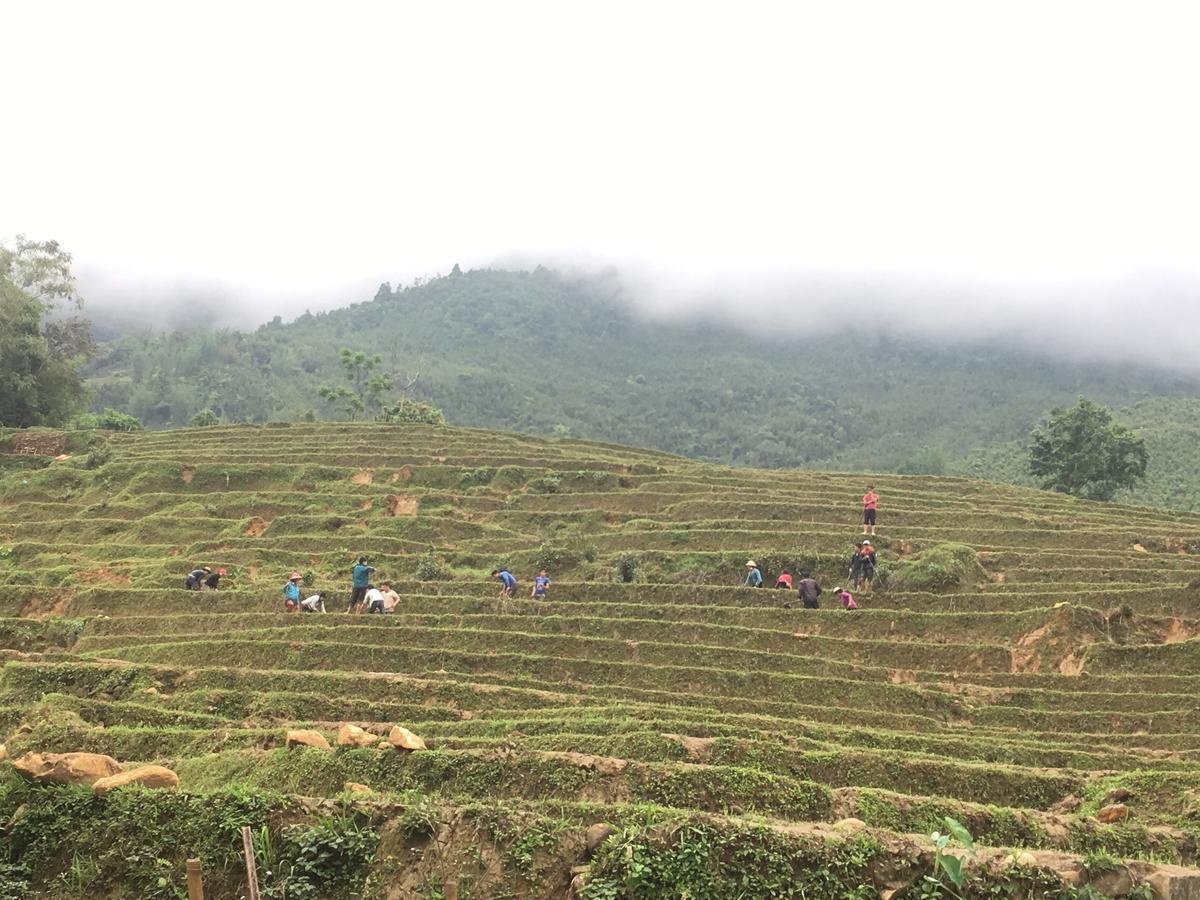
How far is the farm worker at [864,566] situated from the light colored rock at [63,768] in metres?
18.3

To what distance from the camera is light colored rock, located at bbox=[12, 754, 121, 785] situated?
32.4 feet

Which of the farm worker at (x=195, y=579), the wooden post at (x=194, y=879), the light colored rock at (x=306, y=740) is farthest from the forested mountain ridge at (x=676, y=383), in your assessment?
the wooden post at (x=194, y=879)

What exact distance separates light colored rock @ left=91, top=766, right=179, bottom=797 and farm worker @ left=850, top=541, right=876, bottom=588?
17.8 metres

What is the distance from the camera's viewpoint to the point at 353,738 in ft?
39.3

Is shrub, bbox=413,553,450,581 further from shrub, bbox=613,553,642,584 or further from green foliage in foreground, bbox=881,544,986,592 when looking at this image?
green foliage in foreground, bbox=881,544,986,592

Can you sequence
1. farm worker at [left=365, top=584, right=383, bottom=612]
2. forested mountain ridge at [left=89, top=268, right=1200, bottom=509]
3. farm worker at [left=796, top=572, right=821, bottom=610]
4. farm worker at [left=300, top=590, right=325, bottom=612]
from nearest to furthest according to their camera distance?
farm worker at [left=796, top=572, right=821, bottom=610] < farm worker at [left=365, top=584, right=383, bottom=612] < farm worker at [left=300, top=590, right=325, bottom=612] < forested mountain ridge at [left=89, top=268, right=1200, bottom=509]

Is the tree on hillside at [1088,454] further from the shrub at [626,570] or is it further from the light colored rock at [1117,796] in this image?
the light colored rock at [1117,796]

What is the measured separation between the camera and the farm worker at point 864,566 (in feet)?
79.4

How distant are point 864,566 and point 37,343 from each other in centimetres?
4361

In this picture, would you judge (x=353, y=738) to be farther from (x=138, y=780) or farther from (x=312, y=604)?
(x=312, y=604)

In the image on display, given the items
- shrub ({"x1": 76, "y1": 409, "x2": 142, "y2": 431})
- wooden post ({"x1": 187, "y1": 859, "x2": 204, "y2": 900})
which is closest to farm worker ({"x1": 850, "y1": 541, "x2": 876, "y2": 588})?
wooden post ({"x1": 187, "y1": 859, "x2": 204, "y2": 900})

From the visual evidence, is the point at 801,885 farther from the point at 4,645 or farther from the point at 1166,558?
the point at 1166,558

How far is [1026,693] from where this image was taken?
721 inches

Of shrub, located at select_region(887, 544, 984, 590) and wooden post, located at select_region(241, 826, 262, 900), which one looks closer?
wooden post, located at select_region(241, 826, 262, 900)
